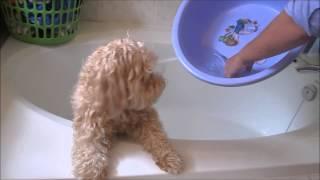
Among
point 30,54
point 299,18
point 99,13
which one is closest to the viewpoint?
point 299,18

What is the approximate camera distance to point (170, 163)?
912mm

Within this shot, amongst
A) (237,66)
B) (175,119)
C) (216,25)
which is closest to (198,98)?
(175,119)

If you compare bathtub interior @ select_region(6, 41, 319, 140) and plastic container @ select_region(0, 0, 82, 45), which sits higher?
plastic container @ select_region(0, 0, 82, 45)

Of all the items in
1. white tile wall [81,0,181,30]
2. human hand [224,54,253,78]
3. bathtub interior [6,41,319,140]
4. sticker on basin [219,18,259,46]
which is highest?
human hand [224,54,253,78]

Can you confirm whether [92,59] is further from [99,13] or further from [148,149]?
[99,13]

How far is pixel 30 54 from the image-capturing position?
131 cm

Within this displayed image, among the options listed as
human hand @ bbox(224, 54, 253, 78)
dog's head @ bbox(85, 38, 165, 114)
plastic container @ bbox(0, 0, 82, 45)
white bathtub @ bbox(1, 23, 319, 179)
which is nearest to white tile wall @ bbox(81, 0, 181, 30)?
white bathtub @ bbox(1, 23, 319, 179)

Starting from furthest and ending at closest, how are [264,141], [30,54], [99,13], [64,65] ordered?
[99,13]
[64,65]
[30,54]
[264,141]

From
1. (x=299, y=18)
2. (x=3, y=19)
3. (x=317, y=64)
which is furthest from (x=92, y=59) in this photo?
(x=317, y=64)

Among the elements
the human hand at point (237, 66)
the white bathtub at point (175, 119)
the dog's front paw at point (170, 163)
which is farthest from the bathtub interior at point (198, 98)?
the dog's front paw at point (170, 163)

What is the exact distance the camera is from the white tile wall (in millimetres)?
1523

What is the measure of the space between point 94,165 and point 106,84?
Answer: 0.62 feet

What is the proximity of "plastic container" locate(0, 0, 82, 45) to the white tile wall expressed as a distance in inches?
6.5

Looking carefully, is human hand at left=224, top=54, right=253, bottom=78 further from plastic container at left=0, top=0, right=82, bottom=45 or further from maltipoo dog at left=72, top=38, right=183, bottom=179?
plastic container at left=0, top=0, right=82, bottom=45
